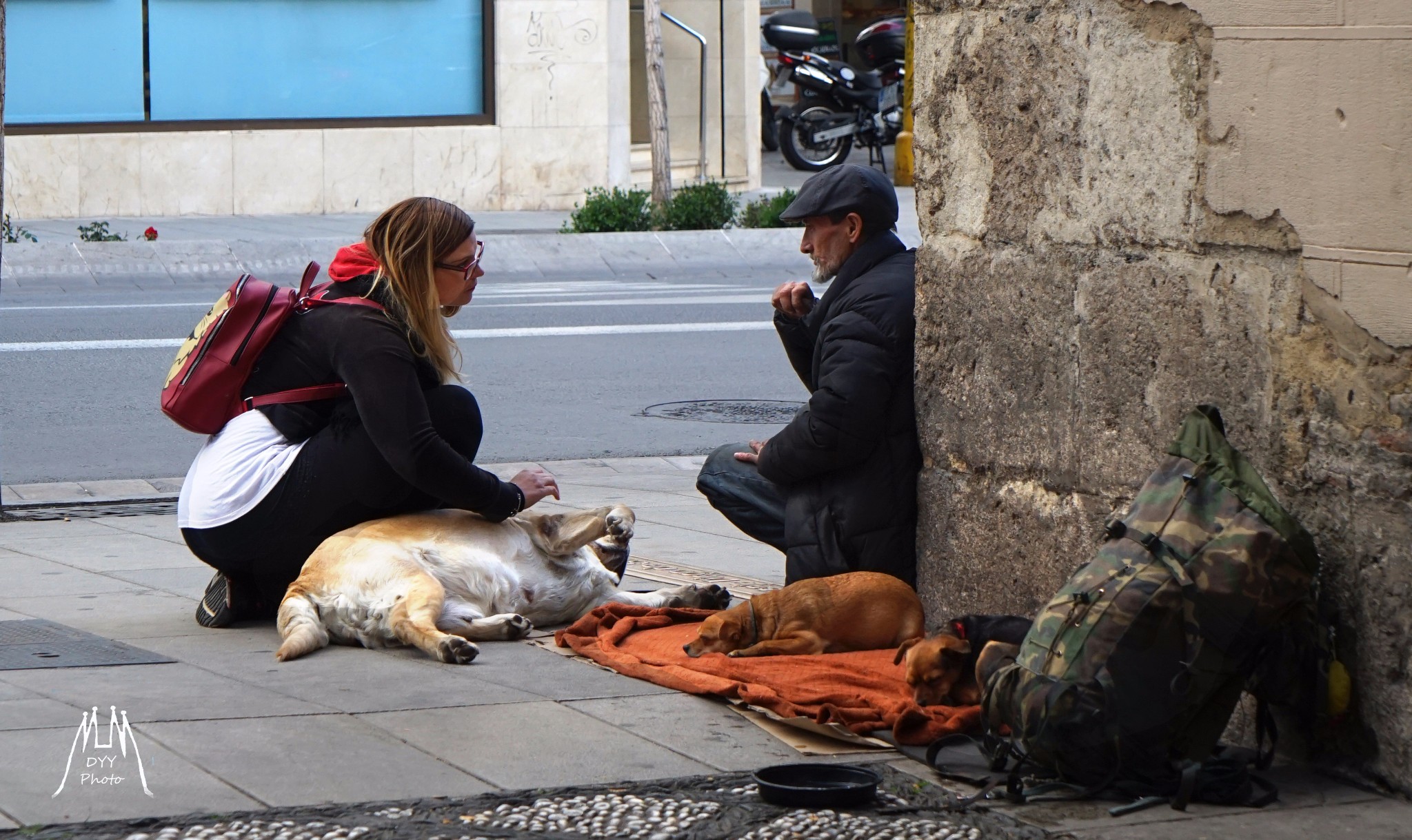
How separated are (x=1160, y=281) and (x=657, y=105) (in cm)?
1403

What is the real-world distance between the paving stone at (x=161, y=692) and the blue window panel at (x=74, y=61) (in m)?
14.5

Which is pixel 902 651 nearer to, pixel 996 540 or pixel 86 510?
pixel 996 540

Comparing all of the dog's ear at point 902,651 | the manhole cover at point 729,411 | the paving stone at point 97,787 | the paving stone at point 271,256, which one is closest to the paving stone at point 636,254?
the paving stone at point 271,256

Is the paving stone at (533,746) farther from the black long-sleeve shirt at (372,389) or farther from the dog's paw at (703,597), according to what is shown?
the dog's paw at (703,597)

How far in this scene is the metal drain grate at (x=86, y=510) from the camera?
6934mm

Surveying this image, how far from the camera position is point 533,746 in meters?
3.95

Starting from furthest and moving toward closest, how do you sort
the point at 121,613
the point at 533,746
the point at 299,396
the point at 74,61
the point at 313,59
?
the point at 313,59
the point at 74,61
the point at 121,613
the point at 299,396
the point at 533,746

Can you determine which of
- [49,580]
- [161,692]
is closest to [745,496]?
[161,692]

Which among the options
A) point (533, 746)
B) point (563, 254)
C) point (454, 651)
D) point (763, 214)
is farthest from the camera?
point (763, 214)

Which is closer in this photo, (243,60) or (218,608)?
(218,608)

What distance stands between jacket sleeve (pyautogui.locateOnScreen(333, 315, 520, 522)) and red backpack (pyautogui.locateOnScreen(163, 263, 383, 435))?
0.50 ft

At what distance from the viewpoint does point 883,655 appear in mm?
4801

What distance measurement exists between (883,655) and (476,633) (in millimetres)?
1095

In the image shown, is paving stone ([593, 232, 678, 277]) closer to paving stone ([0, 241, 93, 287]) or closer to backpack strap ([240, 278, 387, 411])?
paving stone ([0, 241, 93, 287])
